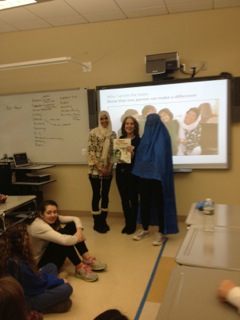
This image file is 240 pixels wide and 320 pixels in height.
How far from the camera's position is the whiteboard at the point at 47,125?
4.43 meters

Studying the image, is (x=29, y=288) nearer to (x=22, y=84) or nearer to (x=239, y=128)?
(x=239, y=128)

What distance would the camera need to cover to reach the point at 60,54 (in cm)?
443

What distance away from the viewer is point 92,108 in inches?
170

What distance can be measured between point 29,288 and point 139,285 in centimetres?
96

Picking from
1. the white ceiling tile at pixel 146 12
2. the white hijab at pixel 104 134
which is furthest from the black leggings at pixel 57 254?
the white ceiling tile at pixel 146 12

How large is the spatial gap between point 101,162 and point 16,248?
6.76ft

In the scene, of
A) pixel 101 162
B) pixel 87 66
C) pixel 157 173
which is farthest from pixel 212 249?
pixel 87 66

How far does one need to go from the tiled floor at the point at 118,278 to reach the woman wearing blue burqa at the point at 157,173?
242mm

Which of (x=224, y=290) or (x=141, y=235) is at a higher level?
(x=224, y=290)

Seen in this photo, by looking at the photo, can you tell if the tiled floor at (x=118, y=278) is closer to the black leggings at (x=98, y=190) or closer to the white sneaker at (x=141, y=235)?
the white sneaker at (x=141, y=235)

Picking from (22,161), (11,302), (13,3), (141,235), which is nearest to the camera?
(11,302)

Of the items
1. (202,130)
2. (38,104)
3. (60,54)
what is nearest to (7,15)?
(60,54)

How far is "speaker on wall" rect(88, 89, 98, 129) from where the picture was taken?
4.29 metres

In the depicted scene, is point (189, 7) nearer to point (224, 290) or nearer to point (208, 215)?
point (208, 215)
